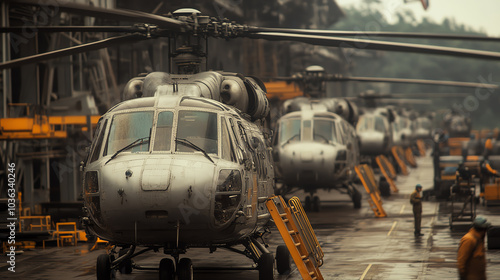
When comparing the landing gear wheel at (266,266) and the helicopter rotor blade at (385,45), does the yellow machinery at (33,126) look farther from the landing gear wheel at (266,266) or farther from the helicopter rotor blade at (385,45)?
the landing gear wheel at (266,266)

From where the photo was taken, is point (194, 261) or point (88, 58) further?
point (88, 58)

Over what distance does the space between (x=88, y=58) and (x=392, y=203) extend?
44.3 feet

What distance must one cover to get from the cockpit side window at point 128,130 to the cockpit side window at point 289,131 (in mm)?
14503

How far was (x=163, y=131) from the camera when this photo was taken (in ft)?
40.1

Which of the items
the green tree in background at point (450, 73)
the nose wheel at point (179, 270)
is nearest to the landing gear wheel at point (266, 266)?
the nose wheel at point (179, 270)

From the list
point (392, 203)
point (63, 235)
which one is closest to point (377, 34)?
point (63, 235)

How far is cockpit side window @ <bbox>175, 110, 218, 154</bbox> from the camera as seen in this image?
40.1 feet

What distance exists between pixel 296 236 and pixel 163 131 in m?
2.99

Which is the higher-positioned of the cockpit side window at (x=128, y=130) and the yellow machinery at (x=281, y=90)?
the yellow machinery at (x=281, y=90)

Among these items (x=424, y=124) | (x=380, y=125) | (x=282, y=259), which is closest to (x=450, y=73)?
(x=424, y=124)

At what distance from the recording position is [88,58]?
33.5 m

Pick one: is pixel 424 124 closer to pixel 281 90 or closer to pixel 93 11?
pixel 281 90

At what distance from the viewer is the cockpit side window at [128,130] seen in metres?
12.3

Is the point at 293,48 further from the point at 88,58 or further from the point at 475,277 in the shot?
the point at 475,277
